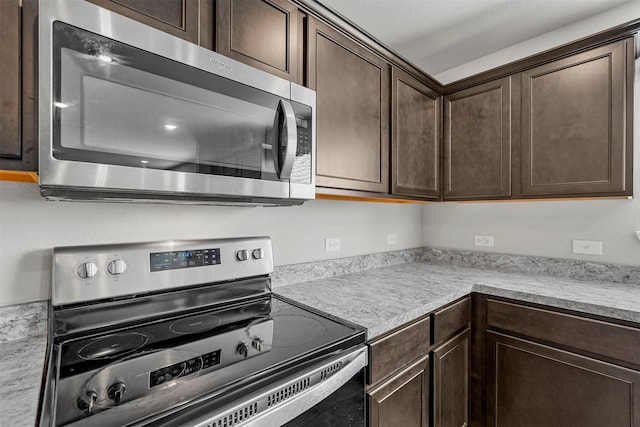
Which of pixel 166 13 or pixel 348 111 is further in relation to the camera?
pixel 348 111

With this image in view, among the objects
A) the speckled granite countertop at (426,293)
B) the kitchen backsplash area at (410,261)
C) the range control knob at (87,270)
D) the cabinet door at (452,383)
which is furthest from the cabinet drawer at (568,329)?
the range control knob at (87,270)

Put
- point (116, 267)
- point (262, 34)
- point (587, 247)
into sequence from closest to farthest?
1. point (116, 267)
2. point (262, 34)
3. point (587, 247)

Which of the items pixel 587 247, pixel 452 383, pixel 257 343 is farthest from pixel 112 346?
pixel 587 247

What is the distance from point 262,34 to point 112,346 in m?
1.19

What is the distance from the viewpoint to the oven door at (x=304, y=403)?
0.67 m

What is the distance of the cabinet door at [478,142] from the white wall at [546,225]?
0.37m

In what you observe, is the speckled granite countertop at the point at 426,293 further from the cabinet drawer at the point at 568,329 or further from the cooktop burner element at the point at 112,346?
the cooktop burner element at the point at 112,346

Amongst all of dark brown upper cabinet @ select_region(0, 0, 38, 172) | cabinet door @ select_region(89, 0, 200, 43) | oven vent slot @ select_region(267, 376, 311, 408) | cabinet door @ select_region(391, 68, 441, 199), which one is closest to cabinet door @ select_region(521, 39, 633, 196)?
cabinet door @ select_region(391, 68, 441, 199)

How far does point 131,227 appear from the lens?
1211 mm

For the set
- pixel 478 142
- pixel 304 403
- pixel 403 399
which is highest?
pixel 478 142

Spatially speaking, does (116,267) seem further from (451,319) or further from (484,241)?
(484,241)

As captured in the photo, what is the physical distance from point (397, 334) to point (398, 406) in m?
0.29

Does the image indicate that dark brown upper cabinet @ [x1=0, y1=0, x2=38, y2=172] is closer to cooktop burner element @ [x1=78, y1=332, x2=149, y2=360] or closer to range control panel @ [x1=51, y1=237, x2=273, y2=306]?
range control panel @ [x1=51, y1=237, x2=273, y2=306]

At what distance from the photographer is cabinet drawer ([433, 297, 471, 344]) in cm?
144
